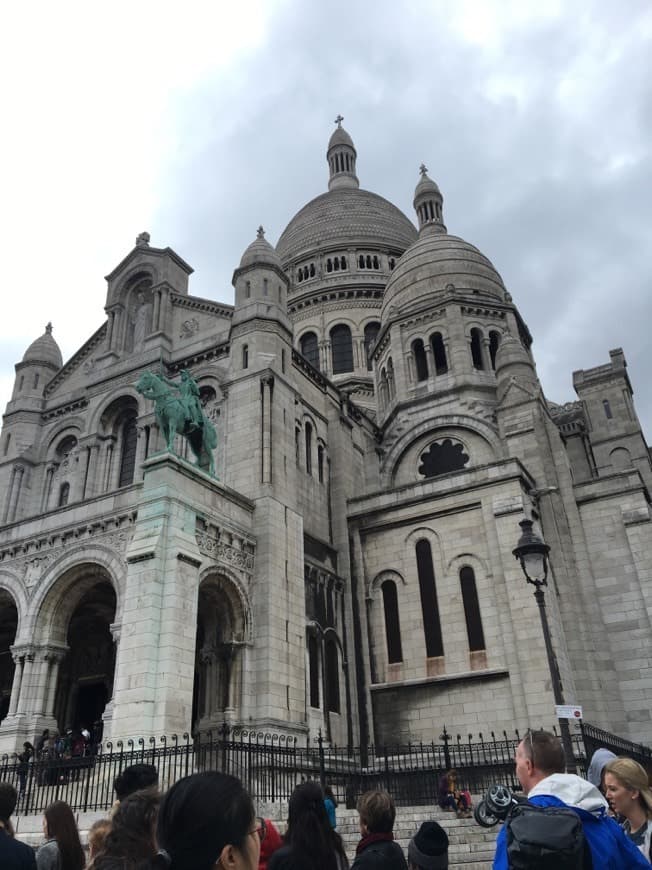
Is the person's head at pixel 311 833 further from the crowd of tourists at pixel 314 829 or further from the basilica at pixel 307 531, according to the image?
the basilica at pixel 307 531

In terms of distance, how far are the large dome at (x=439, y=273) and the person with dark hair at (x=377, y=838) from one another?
31.1 m

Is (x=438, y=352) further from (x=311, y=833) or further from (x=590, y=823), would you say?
(x=590, y=823)

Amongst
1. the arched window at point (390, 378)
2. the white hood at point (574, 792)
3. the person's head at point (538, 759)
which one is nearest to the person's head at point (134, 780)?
the person's head at point (538, 759)

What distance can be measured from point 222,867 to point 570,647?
22645 millimetres

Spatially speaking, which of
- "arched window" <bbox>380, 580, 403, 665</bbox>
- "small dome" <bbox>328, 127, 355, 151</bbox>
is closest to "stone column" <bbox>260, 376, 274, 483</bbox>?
"arched window" <bbox>380, 580, 403, 665</bbox>

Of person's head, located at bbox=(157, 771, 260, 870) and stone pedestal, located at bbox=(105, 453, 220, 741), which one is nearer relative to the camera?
person's head, located at bbox=(157, 771, 260, 870)

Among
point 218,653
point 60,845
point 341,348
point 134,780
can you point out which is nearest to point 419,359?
point 341,348

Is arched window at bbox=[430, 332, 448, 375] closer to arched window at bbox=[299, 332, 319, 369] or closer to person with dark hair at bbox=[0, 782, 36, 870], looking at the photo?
arched window at bbox=[299, 332, 319, 369]

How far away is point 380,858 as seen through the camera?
4434 mm

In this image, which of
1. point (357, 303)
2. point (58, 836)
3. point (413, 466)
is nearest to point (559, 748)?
point (58, 836)

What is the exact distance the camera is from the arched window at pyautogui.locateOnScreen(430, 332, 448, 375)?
109 feet

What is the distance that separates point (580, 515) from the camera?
26.0 m

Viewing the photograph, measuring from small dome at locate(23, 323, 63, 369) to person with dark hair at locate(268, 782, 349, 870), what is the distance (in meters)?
31.6

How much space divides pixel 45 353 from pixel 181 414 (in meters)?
15.4
